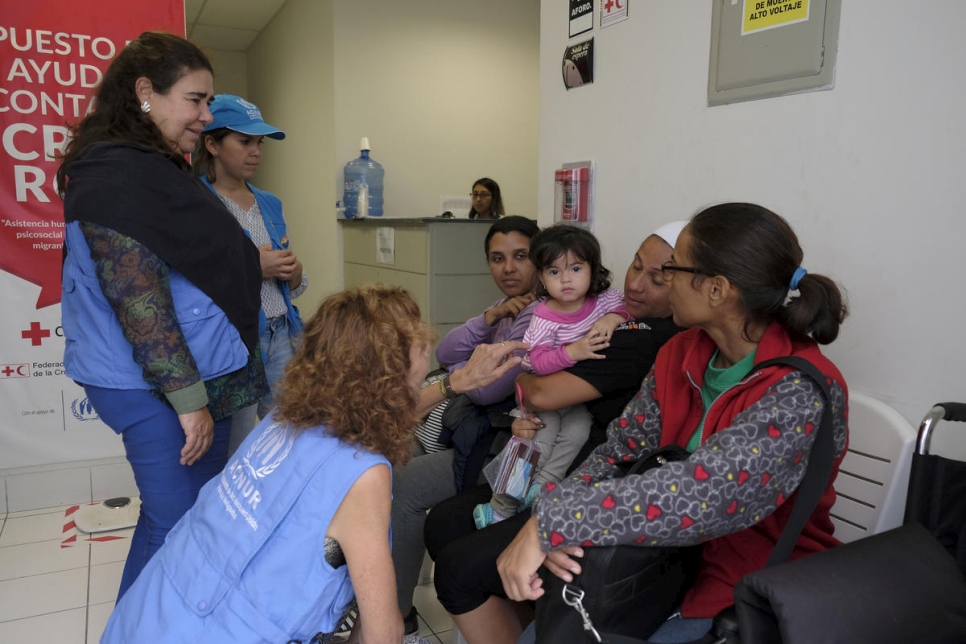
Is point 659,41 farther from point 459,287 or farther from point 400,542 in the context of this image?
point 459,287

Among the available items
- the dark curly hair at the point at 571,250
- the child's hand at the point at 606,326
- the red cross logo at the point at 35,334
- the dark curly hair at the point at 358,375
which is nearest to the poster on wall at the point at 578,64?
the dark curly hair at the point at 571,250

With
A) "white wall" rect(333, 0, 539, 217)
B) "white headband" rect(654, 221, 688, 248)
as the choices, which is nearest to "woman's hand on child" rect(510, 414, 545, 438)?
"white headband" rect(654, 221, 688, 248)

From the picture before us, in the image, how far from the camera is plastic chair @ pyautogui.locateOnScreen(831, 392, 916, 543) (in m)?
1.38

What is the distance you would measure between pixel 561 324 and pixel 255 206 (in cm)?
110

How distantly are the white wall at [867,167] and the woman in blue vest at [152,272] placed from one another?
4.05 ft

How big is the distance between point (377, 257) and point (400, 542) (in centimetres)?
271

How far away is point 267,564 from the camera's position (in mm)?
1137

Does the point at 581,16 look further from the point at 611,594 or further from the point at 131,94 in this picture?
the point at 611,594

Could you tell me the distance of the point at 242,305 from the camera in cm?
179

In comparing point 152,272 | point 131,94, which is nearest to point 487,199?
point 131,94

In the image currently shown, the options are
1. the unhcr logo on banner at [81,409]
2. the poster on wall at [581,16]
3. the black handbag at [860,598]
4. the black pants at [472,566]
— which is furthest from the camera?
the unhcr logo on banner at [81,409]

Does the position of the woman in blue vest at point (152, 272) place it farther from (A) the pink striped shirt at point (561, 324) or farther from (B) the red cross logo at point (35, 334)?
(B) the red cross logo at point (35, 334)

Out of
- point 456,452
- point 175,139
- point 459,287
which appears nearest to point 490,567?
point 456,452

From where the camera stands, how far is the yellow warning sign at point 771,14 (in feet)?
5.35
